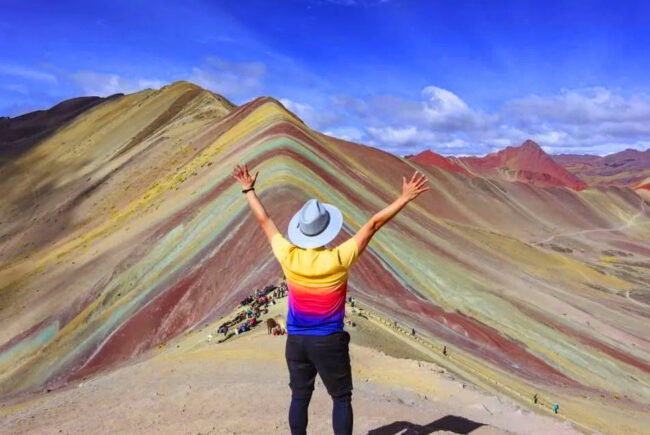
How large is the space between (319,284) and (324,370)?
65 cm

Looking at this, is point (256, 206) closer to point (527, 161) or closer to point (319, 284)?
Result: point (319, 284)

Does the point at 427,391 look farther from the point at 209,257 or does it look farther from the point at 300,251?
the point at 209,257

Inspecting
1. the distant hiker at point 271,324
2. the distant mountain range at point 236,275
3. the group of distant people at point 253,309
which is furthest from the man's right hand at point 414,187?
the distant hiker at point 271,324

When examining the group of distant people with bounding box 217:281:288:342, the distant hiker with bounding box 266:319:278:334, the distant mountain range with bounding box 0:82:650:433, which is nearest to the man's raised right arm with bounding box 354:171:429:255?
the distant mountain range with bounding box 0:82:650:433

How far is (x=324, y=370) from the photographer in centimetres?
424

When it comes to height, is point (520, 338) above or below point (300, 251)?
below

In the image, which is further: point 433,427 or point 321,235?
point 433,427

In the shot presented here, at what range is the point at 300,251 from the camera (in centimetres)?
427

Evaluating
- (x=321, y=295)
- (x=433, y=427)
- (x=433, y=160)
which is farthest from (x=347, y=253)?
(x=433, y=160)

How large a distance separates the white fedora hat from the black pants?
2.29 feet

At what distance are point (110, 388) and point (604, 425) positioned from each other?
11262mm

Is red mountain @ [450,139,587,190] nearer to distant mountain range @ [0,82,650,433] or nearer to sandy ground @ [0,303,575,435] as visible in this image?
distant mountain range @ [0,82,650,433]

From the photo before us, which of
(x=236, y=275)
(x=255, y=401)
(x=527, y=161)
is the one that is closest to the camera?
(x=255, y=401)

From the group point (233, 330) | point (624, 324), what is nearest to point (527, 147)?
point (624, 324)
